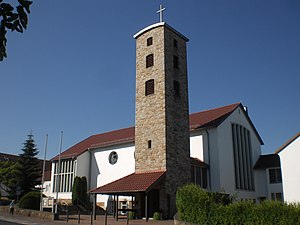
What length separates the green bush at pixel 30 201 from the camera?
104ft

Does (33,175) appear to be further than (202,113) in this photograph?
Yes

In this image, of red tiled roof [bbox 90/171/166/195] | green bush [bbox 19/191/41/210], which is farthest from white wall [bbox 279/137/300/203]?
green bush [bbox 19/191/41/210]

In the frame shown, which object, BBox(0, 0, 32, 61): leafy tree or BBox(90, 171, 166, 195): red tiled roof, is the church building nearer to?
BBox(90, 171, 166, 195): red tiled roof

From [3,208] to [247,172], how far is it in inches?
958

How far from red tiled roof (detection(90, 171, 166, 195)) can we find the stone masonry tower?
0.65 metres

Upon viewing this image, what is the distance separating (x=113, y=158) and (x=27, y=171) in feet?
40.4

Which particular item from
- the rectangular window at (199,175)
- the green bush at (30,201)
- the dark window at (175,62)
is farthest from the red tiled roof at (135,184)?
the dark window at (175,62)

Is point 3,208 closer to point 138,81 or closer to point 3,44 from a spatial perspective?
point 138,81

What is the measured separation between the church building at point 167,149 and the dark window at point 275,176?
1.04 metres

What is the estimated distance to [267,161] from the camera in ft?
120

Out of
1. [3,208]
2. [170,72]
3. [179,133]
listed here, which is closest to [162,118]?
[179,133]

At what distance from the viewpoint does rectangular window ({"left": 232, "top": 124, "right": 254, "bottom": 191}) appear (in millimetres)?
34625

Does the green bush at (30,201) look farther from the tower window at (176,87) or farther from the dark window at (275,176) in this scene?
the dark window at (275,176)

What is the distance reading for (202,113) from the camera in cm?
3962
